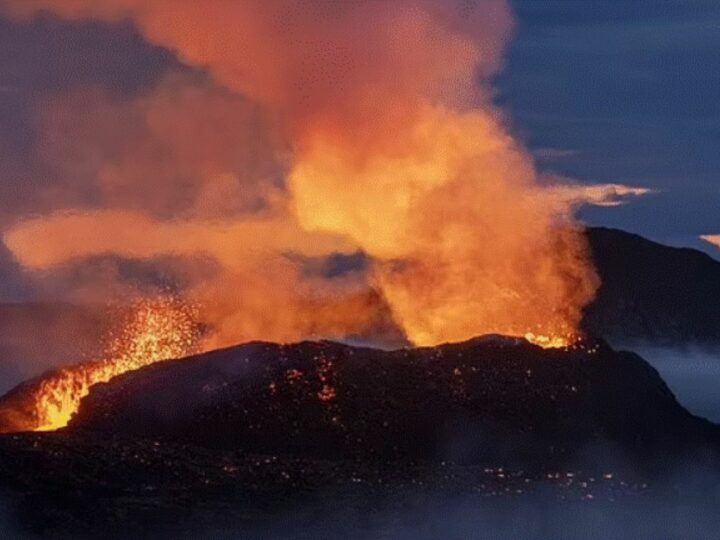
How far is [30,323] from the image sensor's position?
117 m

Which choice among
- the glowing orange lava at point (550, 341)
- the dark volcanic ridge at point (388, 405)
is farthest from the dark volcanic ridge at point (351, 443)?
the glowing orange lava at point (550, 341)

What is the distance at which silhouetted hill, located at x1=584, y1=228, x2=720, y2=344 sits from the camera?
142 metres

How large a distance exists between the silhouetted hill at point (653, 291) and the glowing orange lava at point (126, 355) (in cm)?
5278

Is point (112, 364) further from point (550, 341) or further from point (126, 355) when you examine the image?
point (550, 341)

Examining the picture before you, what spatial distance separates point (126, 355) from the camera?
75.0 metres

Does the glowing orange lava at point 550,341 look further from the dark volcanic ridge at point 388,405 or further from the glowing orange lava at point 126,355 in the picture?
the glowing orange lava at point 126,355

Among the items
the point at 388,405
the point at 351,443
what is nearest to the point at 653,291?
the point at 388,405

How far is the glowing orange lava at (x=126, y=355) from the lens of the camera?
66625 mm

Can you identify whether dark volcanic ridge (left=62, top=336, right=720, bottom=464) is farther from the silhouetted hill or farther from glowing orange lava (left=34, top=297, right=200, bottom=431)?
the silhouetted hill

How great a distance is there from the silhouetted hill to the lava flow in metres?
53.5

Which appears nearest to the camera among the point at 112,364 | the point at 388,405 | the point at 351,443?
the point at 351,443

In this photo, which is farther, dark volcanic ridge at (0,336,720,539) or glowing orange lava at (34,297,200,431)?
glowing orange lava at (34,297,200,431)

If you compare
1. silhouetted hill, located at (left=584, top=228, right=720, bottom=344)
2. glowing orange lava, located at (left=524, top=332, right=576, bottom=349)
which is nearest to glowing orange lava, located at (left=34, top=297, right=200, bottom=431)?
glowing orange lava, located at (left=524, top=332, right=576, bottom=349)

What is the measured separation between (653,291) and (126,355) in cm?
7627
